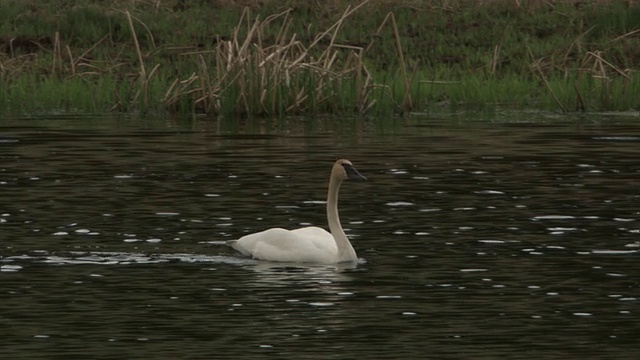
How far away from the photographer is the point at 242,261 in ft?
53.8

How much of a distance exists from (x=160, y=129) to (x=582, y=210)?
1119 centimetres

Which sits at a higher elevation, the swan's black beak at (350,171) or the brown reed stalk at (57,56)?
the brown reed stalk at (57,56)

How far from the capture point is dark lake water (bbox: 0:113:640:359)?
41.0ft

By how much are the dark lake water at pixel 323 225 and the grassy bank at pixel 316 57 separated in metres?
1.44

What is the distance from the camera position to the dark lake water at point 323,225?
41.0ft

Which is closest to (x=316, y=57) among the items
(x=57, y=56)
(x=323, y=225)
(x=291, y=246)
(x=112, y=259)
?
(x=57, y=56)

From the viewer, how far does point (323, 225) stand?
1941 cm

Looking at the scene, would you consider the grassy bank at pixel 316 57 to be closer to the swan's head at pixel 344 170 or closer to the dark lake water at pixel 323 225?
the dark lake water at pixel 323 225

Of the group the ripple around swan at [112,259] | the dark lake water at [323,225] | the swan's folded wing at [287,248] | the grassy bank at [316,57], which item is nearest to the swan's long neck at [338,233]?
the swan's folded wing at [287,248]

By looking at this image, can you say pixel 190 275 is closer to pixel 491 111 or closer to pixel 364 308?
pixel 364 308

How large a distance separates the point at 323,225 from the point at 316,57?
16037 mm

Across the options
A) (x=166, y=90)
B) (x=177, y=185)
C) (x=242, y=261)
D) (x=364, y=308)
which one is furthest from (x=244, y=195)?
(x=166, y=90)

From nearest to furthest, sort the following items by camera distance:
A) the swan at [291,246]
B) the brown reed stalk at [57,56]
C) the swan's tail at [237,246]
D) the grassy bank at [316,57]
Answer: the swan at [291,246], the swan's tail at [237,246], the grassy bank at [316,57], the brown reed stalk at [57,56]

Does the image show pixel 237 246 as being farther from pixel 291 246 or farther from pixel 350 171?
pixel 350 171
